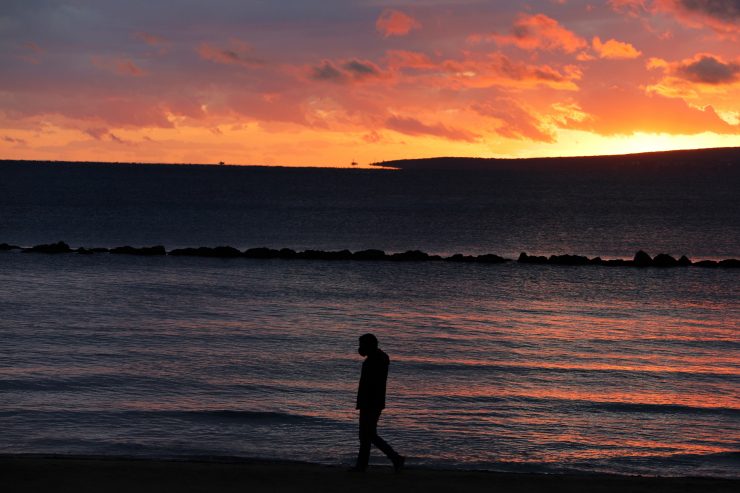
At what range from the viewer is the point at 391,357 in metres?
24.4

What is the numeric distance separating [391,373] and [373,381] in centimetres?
948

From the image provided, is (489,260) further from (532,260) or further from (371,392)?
(371,392)

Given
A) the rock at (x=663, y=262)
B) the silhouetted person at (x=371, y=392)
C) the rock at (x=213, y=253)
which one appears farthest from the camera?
the rock at (x=213, y=253)

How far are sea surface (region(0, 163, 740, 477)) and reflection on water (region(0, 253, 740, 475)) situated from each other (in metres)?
0.07

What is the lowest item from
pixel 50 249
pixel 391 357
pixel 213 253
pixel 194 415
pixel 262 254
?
pixel 194 415

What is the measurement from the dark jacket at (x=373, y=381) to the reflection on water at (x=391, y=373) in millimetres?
2273

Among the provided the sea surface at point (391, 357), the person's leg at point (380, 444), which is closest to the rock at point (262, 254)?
the sea surface at point (391, 357)

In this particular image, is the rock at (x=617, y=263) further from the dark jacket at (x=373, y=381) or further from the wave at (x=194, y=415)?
the dark jacket at (x=373, y=381)

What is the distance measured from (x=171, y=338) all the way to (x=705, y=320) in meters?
19.0

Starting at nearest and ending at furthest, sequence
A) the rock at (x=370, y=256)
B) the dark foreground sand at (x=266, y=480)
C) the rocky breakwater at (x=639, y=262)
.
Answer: the dark foreground sand at (x=266, y=480)
the rocky breakwater at (x=639, y=262)
the rock at (x=370, y=256)

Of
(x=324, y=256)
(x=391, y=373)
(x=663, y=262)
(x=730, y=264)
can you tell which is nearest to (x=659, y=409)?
(x=391, y=373)

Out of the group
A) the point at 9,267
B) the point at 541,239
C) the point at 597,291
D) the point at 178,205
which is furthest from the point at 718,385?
the point at 178,205

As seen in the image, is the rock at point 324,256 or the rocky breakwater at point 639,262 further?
the rock at point 324,256

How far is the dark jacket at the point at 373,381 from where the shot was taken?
12.8 metres
